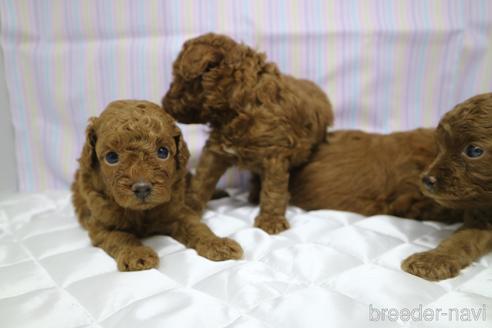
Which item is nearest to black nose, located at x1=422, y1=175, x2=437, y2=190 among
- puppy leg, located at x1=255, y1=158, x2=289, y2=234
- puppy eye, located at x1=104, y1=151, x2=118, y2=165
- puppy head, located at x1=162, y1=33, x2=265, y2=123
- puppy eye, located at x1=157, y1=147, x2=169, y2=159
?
puppy leg, located at x1=255, y1=158, x2=289, y2=234

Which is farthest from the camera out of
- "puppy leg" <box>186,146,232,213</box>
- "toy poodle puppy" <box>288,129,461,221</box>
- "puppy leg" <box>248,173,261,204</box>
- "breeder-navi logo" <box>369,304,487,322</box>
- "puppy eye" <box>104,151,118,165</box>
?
"puppy leg" <box>248,173,261,204</box>

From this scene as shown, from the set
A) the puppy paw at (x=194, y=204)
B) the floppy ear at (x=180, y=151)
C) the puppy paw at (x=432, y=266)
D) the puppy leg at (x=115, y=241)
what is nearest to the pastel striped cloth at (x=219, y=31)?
the puppy paw at (x=194, y=204)

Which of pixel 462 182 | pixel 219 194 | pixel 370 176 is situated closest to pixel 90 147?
pixel 219 194

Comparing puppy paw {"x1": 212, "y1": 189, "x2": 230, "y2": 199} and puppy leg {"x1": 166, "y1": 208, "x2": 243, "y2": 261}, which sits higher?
puppy leg {"x1": 166, "y1": 208, "x2": 243, "y2": 261}

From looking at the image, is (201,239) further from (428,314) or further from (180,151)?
(428,314)

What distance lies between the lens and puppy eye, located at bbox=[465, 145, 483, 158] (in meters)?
1.51

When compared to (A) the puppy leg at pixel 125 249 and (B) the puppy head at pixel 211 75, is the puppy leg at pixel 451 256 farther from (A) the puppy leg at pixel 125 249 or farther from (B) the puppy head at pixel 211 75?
(B) the puppy head at pixel 211 75

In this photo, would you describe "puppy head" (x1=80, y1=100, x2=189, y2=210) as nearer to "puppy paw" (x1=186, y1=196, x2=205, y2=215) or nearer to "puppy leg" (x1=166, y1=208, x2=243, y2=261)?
"puppy leg" (x1=166, y1=208, x2=243, y2=261)

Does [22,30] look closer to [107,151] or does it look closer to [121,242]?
[107,151]

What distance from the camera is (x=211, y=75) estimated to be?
1.94 m

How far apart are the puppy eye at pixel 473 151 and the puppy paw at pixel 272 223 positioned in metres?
0.71

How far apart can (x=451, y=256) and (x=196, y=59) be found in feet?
3.85

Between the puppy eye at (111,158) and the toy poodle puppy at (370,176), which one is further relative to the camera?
the toy poodle puppy at (370,176)

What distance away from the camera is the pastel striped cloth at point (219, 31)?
2.31 m
